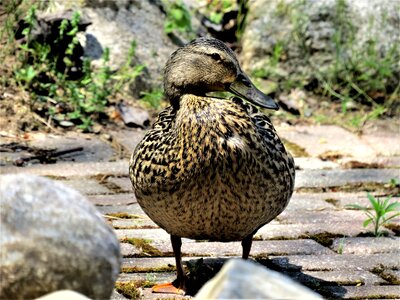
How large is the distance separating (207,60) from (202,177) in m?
0.76

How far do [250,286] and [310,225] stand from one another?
3.10m

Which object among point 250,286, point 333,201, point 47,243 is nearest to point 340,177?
point 333,201

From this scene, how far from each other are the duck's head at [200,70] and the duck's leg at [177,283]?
0.71 metres

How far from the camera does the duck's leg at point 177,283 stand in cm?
425

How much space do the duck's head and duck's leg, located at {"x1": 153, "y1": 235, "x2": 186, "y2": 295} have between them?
Answer: 707mm

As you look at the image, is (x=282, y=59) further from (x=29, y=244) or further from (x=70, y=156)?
(x=29, y=244)

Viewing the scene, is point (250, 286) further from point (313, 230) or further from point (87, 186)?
point (87, 186)

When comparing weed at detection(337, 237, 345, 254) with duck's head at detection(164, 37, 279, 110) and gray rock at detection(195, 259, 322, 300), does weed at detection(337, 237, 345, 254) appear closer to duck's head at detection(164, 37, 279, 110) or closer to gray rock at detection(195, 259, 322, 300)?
duck's head at detection(164, 37, 279, 110)

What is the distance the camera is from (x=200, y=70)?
4.64 meters

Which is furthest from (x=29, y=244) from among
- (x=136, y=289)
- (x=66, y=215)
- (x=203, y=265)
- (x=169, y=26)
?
(x=169, y=26)

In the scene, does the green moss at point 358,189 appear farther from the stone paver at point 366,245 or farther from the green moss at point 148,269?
the green moss at point 148,269

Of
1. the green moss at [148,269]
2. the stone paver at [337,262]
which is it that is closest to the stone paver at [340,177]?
the stone paver at [337,262]

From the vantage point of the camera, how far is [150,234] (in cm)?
511

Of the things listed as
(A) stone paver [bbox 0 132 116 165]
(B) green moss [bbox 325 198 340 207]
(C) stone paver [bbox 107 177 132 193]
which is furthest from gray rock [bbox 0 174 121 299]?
(A) stone paver [bbox 0 132 116 165]
